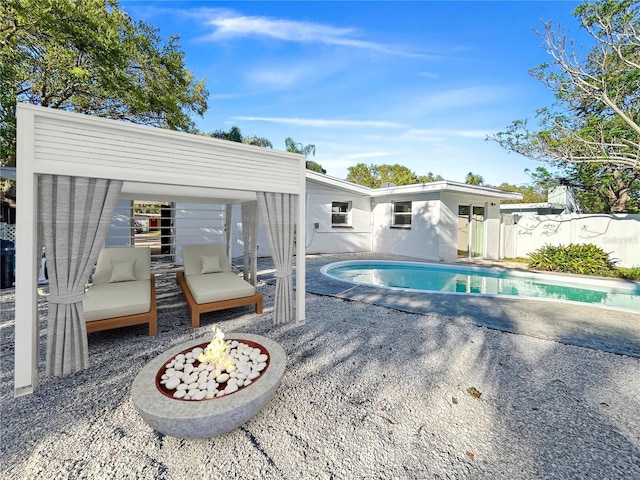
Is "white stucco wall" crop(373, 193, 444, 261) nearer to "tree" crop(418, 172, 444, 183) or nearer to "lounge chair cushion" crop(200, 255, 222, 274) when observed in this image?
"lounge chair cushion" crop(200, 255, 222, 274)

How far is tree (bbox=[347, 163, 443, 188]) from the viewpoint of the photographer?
34125mm

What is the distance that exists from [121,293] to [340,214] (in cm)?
1062

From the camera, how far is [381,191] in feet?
43.9

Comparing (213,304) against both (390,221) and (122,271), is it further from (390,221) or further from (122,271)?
(390,221)

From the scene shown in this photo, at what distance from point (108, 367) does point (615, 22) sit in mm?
14424

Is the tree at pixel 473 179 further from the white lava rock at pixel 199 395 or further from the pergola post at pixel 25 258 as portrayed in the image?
the pergola post at pixel 25 258

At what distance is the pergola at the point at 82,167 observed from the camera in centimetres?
279

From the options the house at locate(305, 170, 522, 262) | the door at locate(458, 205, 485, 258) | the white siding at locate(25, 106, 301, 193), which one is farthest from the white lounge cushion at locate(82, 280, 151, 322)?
the door at locate(458, 205, 485, 258)

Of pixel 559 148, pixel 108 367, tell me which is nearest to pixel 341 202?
pixel 559 148

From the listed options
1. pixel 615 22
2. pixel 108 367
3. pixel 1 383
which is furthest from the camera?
pixel 615 22

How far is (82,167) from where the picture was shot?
10.0 ft

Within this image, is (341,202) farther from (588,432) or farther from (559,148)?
(588,432)

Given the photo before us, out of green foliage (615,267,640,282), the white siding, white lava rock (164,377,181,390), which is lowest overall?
white lava rock (164,377,181,390)

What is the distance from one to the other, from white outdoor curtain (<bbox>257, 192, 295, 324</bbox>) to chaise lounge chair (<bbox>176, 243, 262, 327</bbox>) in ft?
2.11
